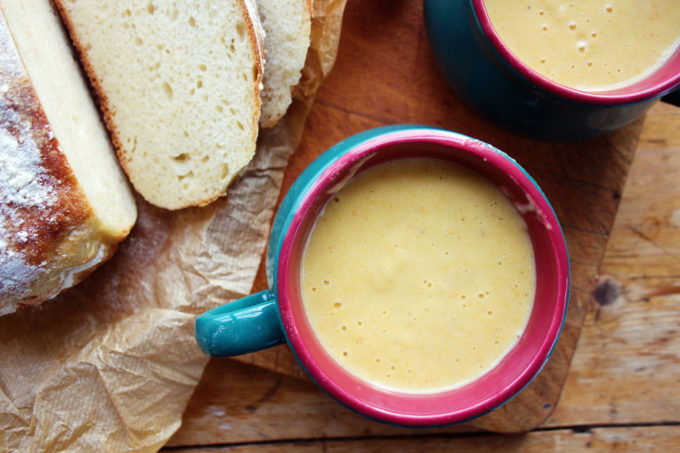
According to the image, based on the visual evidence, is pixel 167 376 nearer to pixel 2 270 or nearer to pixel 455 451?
pixel 2 270

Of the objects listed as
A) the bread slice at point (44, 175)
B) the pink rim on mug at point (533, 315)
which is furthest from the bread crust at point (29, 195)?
the pink rim on mug at point (533, 315)

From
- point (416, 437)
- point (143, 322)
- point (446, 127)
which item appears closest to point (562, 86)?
point (446, 127)

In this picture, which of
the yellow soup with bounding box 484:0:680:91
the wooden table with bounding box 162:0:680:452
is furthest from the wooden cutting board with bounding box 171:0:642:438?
the yellow soup with bounding box 484:0:680:91

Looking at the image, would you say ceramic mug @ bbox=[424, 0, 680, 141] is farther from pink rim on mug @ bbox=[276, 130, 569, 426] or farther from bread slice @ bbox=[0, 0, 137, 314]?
bread slice @ bbox=[0, 0, 137, 314]

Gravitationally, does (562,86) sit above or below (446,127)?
above

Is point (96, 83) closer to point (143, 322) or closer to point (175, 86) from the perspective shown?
point (175, 86)

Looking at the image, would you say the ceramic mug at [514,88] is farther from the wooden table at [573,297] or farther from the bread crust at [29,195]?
the bread crust at [29,195]
